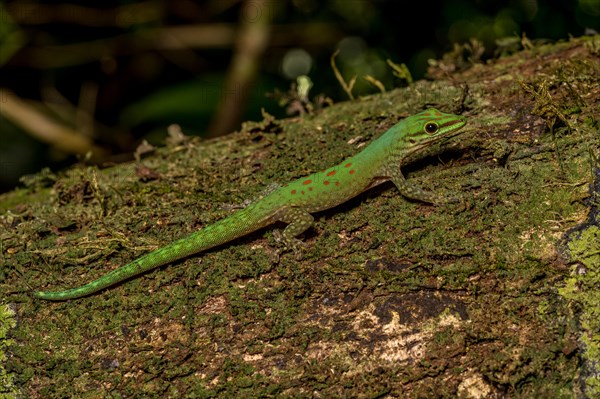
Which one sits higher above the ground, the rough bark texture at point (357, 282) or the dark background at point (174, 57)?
the dark background at point (174, 57)

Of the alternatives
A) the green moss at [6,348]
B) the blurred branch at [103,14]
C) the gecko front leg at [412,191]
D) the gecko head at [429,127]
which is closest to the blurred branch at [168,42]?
the blurred branch at [103,14]

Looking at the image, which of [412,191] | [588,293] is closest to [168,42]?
[412,191]

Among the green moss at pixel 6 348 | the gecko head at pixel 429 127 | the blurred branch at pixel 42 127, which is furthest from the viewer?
the blurred branch at pixel 42 127

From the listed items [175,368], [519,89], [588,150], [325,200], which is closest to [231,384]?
[175,368]

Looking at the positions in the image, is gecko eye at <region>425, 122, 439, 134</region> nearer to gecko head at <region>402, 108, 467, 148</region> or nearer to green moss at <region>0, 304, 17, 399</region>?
gecko head at <region>402, 108, 467, 148</region>

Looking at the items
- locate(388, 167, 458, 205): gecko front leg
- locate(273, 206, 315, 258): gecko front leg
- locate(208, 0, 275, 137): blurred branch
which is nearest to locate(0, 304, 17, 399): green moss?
locate(273, 206, 315, 258): gecko front leg

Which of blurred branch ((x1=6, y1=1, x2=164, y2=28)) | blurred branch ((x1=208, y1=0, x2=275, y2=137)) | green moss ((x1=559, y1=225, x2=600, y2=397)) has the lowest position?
green moss ((x1=559, y1=225, x2=600, y2=397))

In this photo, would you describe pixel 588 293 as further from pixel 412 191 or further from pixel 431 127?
pixel 431 127

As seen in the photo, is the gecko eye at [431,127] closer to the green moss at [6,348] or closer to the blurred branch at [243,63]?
the green moss at [6,348]
